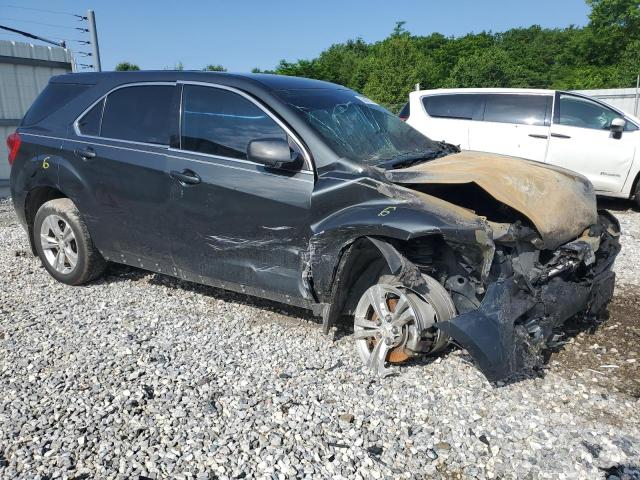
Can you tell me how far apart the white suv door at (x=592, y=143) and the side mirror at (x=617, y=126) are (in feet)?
0.19

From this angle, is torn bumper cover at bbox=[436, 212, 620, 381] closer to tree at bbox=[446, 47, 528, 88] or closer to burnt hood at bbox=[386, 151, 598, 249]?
burnt hood at bbox=[386, 151, 598, 249]

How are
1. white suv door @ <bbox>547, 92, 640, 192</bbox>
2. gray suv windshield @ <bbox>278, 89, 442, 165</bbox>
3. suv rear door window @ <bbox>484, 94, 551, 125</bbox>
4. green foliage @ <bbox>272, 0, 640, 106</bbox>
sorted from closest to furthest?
1. gray suv windshield @ <bbox>278, 89, 442, 165</bbox>
2. white suv door @ <bbox>547, 92, 640, 192</bbox>
3. suv rear door window @ <bbox>484, 94, 551, 125</bbox>
4. green foliage @ <bbox>272, 0, 640, 106</bbox>

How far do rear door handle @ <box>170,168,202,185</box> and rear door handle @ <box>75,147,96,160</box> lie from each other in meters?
0.96

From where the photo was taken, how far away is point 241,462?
8.50 ft

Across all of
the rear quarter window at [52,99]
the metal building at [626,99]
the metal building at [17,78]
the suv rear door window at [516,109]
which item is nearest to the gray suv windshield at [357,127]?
the rear quarter window at [52,99]

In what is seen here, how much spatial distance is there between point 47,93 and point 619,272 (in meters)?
5.91

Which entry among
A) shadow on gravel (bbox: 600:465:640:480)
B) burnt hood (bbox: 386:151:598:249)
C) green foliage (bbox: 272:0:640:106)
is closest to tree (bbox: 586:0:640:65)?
green foliage (bbox: 272:0:640:106)

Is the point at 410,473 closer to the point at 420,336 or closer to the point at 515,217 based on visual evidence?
the point at 420,336

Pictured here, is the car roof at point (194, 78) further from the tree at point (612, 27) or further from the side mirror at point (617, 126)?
the tree at point (612, 27)

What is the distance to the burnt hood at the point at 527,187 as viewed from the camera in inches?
131

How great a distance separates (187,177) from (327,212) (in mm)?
1189

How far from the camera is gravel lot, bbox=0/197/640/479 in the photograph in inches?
102

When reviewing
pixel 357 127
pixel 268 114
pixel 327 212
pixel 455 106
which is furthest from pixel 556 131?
pixel 327 212

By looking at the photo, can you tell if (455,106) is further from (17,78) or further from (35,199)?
Result: (17,78)
